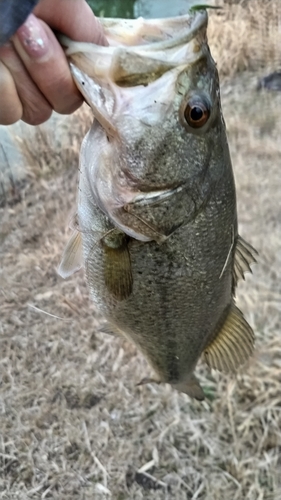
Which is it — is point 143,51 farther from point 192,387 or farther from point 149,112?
point 192,387

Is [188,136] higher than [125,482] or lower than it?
higher

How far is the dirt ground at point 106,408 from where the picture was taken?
2400 mm

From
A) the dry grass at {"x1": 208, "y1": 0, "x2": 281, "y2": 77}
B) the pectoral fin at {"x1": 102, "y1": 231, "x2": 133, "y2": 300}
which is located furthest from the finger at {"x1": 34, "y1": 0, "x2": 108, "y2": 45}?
the dry grass at {"x1": 208, "y1": 0, "x2": 281, "y2": 77}

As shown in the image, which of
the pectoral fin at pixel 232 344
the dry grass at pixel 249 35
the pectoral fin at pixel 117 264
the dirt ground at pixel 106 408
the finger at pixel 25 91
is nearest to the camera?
the finger at pixel 25 91

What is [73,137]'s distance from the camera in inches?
144

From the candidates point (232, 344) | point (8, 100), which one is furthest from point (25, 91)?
point (232, 344)

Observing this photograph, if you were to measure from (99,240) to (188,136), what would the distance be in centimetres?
30

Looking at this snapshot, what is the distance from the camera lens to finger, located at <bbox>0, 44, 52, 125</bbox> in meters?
0.88

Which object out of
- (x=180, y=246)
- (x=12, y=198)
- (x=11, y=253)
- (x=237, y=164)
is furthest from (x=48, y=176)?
(x=180, y=246)

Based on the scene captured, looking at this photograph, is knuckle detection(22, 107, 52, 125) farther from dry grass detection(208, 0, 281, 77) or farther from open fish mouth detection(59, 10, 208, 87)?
dry grass detection(208, 0, 281, 77)

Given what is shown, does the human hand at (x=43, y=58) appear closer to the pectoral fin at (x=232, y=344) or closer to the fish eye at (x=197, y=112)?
the fish eye at (x=197, y=112)

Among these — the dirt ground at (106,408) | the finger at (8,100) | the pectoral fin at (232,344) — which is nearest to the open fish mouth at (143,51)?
the finger at (8,100)

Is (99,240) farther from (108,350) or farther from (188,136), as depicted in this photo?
(108,350)

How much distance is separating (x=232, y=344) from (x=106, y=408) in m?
1.21
